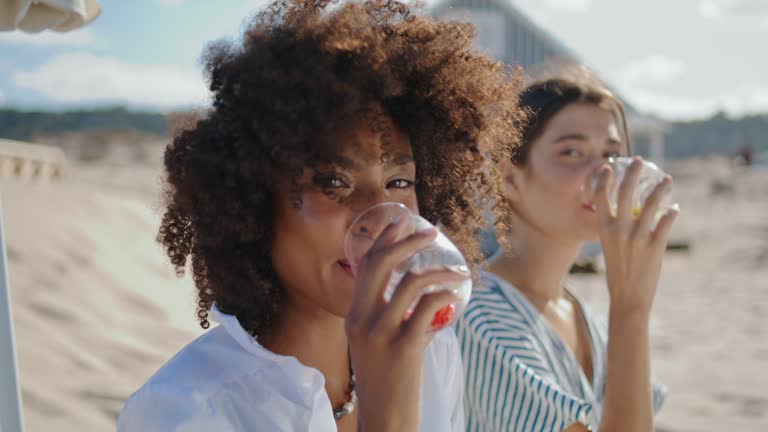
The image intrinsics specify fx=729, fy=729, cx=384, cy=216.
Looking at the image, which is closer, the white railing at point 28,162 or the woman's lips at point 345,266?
the woman's lips at point 345,266

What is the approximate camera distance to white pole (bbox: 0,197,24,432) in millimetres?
2105

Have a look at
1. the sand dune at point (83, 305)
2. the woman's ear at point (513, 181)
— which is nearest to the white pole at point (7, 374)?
the woman's ear at point (513, 181)

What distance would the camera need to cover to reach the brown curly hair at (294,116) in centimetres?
153

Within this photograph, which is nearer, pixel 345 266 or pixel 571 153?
pixel 345 266

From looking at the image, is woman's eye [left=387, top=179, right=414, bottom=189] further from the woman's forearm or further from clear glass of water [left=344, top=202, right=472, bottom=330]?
the woman's forearm

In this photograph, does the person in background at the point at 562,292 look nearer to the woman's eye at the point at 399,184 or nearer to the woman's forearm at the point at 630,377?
the woman's forearm at the point at 630,377

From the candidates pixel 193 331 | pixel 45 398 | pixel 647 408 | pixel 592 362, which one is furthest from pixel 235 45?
pixel 193 331

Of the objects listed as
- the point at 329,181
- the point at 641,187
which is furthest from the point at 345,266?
the point at 641,187

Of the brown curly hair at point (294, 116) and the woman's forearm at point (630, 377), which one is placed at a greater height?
the brown curly hair at point (294, 116)

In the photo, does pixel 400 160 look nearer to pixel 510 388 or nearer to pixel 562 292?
pixel 510 388

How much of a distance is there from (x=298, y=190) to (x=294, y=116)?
0.56ft

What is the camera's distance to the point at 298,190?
5.19 ft

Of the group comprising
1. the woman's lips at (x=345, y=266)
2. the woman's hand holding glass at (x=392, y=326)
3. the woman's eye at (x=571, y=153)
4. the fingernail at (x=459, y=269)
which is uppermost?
the woman's eye at (x=571, y=153)

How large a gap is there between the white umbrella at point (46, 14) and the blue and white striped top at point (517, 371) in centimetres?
163
